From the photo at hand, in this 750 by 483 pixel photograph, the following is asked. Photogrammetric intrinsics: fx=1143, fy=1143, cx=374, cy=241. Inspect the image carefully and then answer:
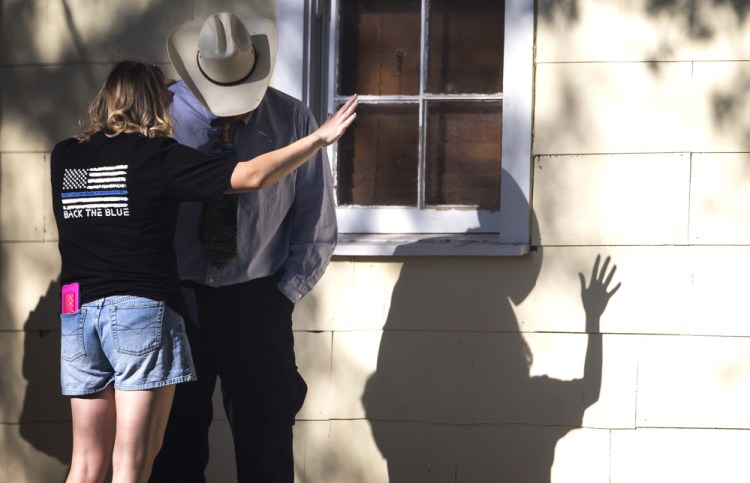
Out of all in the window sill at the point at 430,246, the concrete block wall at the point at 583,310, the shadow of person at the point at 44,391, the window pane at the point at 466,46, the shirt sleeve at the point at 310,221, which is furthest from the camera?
the shadow of person at the point at 44,391

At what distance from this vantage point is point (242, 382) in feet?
13.7

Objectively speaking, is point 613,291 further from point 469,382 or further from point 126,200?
point 126,200

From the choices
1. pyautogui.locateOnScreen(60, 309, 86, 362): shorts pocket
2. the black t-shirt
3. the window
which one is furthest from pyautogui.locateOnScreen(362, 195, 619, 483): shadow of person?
pyautogui.locateOnScreen(60, 309, 86, 362): shorts pocket

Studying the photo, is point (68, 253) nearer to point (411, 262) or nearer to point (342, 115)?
A: point (342, 115)

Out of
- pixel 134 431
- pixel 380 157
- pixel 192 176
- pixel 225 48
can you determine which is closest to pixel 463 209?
pixel 380 157

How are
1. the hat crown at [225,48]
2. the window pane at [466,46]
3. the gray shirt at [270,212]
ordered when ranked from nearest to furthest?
the hat crown at [225,48]
the gray shirt at [270,212]
the window pane at [466,46]

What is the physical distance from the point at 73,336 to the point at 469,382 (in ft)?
6.20

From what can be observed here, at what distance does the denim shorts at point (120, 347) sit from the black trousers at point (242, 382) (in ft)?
1.94

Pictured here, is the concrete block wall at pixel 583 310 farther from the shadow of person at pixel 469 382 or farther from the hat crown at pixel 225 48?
the hat crown at pixel 225 48

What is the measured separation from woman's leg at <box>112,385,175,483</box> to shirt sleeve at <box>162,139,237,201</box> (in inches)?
24.0

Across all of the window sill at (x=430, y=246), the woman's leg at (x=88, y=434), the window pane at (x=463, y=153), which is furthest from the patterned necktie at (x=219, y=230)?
the window pane at (x=463, y=153)

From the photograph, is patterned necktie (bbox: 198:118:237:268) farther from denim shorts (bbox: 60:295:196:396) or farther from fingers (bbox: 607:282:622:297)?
fingers (bbox: 607:282:622:297)

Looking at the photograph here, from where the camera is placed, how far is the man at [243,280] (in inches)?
161

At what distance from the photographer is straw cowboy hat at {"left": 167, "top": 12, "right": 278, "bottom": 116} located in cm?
399
